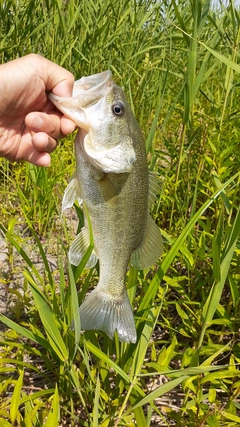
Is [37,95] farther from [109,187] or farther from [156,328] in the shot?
[156,328]

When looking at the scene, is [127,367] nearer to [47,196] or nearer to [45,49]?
[47,196]

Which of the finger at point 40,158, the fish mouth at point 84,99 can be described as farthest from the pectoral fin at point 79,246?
the finger at point 40,158

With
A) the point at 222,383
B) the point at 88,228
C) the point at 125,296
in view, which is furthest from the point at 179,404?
the point at 88,228

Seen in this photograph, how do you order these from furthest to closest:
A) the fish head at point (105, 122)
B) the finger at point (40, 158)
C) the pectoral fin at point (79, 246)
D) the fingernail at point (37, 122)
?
the finger at point (40, 158)
the fingernail at point (37, 122)
the pectoral fin at point (79, 246)
the fish head at point (105, 122)

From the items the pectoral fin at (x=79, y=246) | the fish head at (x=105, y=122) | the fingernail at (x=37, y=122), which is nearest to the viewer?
the fish head at (x=105, y=122)

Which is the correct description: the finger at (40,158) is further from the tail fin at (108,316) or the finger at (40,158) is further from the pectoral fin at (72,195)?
the tail fin at (108,316)

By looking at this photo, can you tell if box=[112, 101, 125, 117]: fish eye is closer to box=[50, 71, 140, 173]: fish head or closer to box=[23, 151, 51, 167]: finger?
box=[50, 71, 140, 173]: fish head

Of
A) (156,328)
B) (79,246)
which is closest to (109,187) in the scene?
(79,246)
